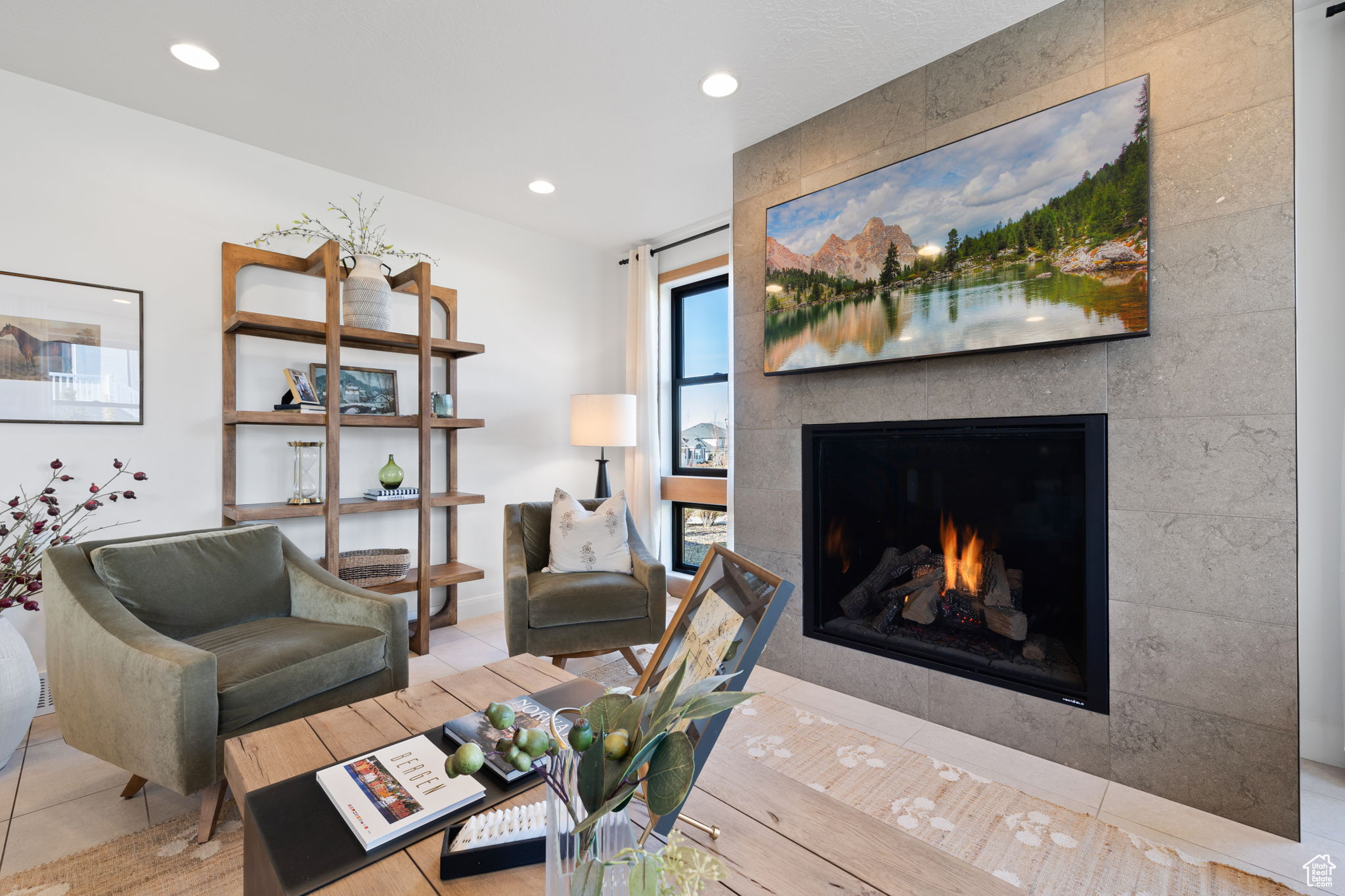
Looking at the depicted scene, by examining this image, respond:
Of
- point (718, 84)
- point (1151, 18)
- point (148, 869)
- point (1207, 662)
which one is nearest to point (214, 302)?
point (148, 869)

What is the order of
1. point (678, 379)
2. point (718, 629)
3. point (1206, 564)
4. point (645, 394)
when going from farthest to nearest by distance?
1. point (678, 379)
2. point (645, 394)
3. point (1206, 564)
4. point (718, 629)

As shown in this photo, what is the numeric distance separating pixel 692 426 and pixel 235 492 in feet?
8.79

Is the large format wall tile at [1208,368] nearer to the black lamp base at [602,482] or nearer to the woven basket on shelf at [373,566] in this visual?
the black lamp base at [602,482]

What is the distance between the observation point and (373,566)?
313 centimetres

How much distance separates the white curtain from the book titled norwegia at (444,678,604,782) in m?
2.65

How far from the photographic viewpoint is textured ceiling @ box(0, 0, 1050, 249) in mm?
2080

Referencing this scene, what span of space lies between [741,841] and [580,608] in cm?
171

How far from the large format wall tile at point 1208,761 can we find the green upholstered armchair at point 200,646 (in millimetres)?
2347

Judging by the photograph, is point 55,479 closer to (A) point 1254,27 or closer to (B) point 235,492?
(B) point 235,492

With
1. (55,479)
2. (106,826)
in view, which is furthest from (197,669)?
(55,479)

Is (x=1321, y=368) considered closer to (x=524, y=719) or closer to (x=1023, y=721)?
(x=1023, y=721)

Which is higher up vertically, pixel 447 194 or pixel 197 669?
pixel 447 194

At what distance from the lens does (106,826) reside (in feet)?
5.49

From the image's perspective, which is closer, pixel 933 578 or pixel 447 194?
pixel 933 578
